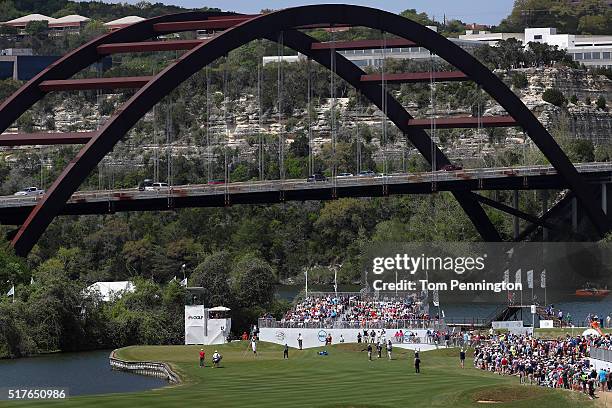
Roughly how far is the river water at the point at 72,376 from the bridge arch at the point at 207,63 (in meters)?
11.6

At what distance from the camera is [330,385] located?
6538 centimetres

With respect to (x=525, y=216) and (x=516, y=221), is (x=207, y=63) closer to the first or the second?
(x=525, y=216)

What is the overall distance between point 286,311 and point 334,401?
128ft

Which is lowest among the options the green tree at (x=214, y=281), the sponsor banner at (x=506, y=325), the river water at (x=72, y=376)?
the river water at (x=72, y=376)

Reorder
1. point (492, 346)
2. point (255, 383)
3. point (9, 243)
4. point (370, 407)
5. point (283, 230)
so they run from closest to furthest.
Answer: point (370, 407), point (255, 383), point (492, 346), point (9, 243), point (283, 230)

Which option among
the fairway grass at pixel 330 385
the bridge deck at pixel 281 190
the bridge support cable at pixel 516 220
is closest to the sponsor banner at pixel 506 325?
the fairway grass at pixel 330 385

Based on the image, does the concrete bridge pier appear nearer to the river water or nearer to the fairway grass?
the river water

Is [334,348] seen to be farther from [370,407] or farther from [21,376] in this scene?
[370,407]

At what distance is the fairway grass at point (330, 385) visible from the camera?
5928 cm

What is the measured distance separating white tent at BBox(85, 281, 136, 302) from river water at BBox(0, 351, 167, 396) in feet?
40.8

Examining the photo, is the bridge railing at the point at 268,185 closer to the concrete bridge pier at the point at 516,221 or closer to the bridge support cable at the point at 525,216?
the bridge support cable at the point at 525,216

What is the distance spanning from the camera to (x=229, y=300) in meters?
97.6

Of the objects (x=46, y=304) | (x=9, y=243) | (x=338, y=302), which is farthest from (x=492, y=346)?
(x=9, y=243)

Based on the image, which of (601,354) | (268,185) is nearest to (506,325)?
(601,354)
